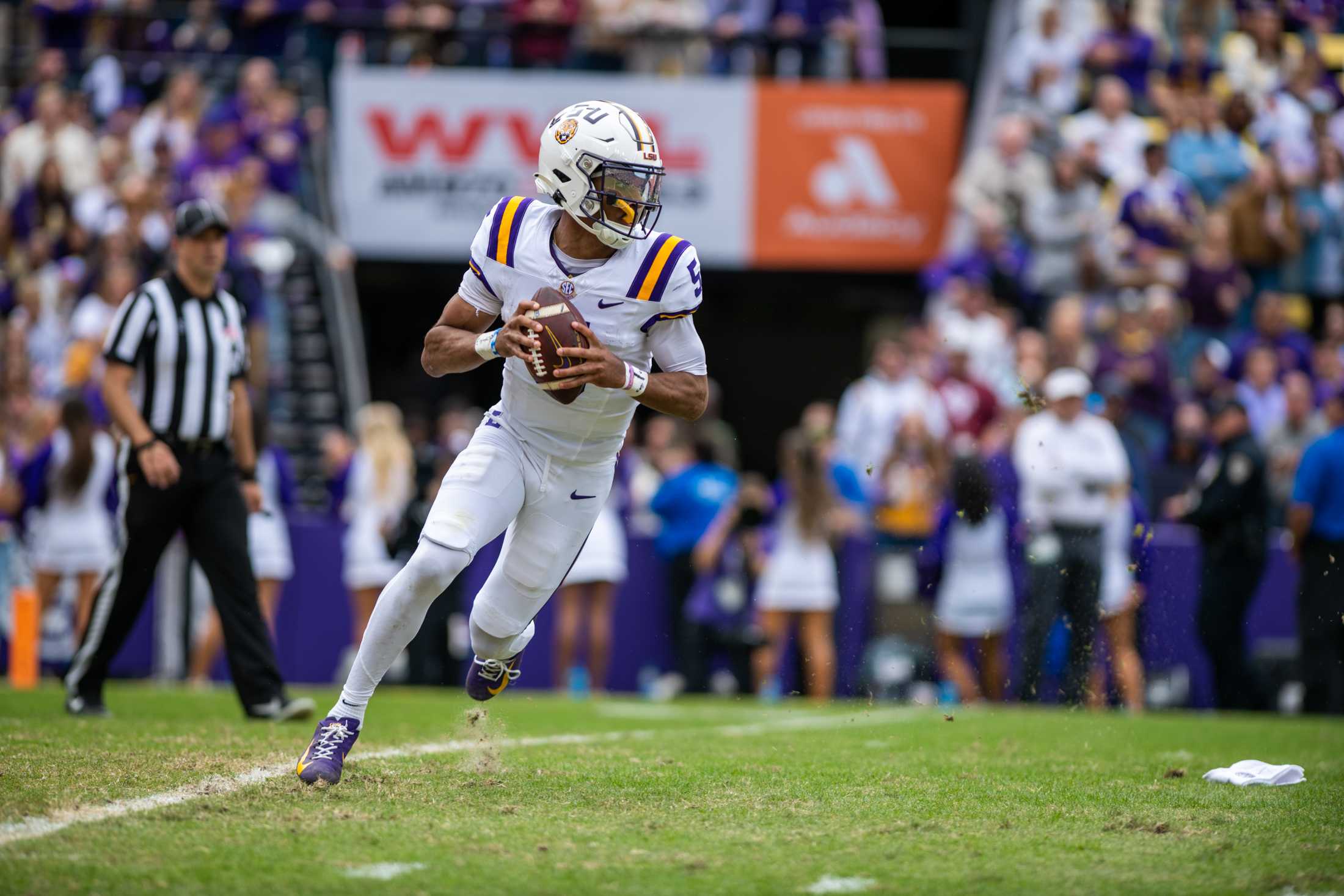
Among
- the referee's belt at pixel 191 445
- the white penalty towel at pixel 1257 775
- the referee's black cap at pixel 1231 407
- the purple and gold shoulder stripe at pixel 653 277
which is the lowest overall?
the white penalty towel at pixel 1257 775

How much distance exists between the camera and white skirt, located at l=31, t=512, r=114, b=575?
10.7 metres

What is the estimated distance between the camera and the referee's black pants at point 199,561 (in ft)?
22.8

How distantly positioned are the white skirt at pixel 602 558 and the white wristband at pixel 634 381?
584 centimetres

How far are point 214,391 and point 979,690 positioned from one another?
5.96m

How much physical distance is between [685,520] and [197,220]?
17.3 feet

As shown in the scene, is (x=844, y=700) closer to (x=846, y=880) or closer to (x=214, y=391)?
(x=214, y=391)

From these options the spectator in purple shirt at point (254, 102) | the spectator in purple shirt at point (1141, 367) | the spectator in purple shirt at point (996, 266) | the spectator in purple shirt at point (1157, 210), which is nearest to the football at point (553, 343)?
the spectator in purple shirt at point (1141, 367)

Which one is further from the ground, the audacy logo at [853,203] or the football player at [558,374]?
the audacy logo at [853,203]

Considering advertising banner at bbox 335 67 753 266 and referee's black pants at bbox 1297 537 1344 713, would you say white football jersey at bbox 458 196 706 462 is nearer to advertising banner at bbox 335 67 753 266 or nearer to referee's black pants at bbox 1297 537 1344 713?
referee's black pants at bbox 1297 537 1344 713

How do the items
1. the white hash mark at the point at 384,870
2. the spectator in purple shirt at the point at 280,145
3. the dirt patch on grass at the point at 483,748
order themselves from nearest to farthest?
the white hash mark at the point at 384,870 < the dirt patch on grass at the point at 483,748 < the spectator in purple shirt at the point at 280,145

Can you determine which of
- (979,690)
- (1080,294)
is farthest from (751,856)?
(1080,294)

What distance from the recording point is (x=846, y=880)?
3.75 metres

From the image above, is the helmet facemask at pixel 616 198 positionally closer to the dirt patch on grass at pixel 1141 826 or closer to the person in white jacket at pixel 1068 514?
the dirt patch on grass at pixel 1141 826

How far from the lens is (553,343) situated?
16.1 ft
